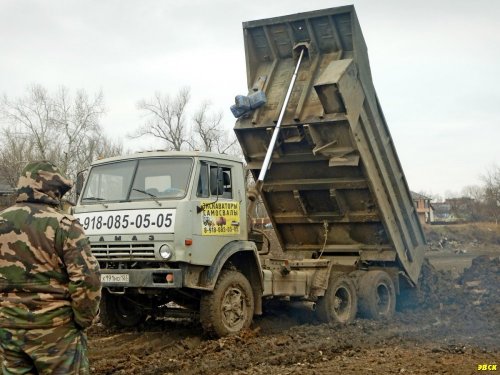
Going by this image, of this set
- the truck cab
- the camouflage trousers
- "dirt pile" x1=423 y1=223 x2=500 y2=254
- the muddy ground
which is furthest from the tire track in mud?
"dirt pile" x1=423 y1=223 x2=500 y2=254

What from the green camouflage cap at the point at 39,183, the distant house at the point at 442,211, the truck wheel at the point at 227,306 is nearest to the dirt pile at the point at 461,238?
the truck wheel at the point at 227,306

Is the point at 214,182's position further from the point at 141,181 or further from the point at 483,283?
the point at 483,283

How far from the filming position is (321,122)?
8688 mm

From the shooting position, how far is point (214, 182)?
7.63m

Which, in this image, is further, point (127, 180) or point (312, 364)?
point (127, 180)

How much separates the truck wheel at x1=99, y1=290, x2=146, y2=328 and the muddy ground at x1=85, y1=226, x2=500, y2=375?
0.51 feet

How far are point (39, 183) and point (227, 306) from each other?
4292mm

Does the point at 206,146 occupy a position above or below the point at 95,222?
above

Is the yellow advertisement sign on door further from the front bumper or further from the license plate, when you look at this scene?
Answer: the license plate

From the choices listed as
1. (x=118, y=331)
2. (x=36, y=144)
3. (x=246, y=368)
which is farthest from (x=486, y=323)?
(x=36, y=144)

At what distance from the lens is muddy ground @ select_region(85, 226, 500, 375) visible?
622 cm

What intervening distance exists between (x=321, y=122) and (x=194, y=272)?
2877 millimetres

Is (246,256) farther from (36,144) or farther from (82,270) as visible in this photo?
(36,144)

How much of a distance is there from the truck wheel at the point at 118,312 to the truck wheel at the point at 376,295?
3321mm
